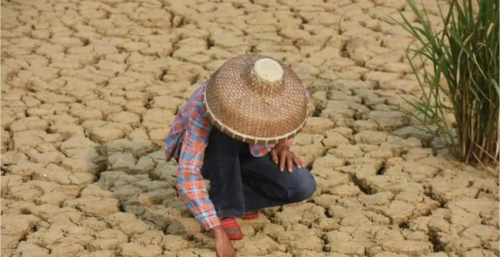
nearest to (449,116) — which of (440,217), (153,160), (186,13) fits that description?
(440,217)

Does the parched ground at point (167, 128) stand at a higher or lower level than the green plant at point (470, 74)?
lower

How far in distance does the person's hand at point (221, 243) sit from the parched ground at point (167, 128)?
10 centimetres

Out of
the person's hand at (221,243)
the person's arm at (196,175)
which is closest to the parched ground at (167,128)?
the person's hand at (221,243)

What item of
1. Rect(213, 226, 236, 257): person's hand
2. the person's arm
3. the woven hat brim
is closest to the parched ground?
Rect(213, 226, 236, 257): person's hand

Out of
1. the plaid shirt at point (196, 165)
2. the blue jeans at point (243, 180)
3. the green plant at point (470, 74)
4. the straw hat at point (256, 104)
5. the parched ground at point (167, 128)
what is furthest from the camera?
the green plant at point (470, 74)

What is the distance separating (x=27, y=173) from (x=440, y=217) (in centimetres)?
160

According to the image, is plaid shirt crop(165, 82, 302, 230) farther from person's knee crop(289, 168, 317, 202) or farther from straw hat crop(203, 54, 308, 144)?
person's knee crop(289, 168, 317, 202)

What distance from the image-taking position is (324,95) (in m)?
5.21

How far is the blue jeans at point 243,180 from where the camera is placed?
388cm

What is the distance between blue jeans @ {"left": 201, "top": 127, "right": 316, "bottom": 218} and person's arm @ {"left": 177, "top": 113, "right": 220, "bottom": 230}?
76mm

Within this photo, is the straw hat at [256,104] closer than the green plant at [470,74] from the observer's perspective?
Yes

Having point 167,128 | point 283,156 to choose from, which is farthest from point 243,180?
point 167,128

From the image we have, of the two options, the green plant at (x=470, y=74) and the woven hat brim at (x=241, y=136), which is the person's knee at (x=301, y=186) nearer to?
the woven hat brim at (x=241, y=136)

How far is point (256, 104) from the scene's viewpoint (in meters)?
3.57
